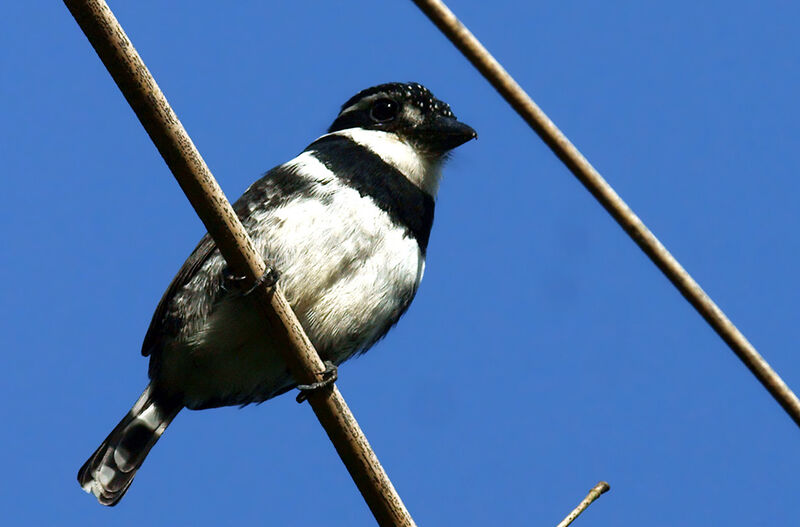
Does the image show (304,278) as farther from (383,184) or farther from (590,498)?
(590,498)

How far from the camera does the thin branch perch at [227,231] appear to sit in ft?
6.77

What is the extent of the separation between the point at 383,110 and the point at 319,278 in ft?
3.42

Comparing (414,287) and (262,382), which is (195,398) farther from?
(414,287)

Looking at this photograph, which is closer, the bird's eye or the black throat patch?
the black throat patch

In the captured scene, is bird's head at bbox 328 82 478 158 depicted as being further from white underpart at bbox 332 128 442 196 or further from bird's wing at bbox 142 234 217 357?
bird's wing at bbox 142 234 217 357

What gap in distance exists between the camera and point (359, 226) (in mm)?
3445

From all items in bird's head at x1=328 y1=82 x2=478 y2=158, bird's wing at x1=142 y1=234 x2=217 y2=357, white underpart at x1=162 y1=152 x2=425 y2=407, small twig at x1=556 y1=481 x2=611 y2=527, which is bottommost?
small twig at x1=556 y1=481 x2=611 y2=527

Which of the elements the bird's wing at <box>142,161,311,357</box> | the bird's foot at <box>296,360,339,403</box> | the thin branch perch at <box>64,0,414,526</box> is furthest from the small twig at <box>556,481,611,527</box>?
the bird's wing at <box>142,161,311,357</box>

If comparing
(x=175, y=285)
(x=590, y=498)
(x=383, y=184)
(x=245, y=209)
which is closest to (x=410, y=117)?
(x=383, y=184)

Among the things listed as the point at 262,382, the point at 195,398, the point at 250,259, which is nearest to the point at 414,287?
the point at 262,382

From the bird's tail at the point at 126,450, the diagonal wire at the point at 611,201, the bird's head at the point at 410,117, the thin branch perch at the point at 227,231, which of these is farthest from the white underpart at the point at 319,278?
the diagonal wire at the point at 611,201

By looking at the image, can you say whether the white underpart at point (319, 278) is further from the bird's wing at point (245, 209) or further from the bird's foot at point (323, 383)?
the bird's foot at point (323, 383)

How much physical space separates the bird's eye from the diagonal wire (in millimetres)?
2915

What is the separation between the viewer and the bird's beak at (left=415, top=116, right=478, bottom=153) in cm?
398
